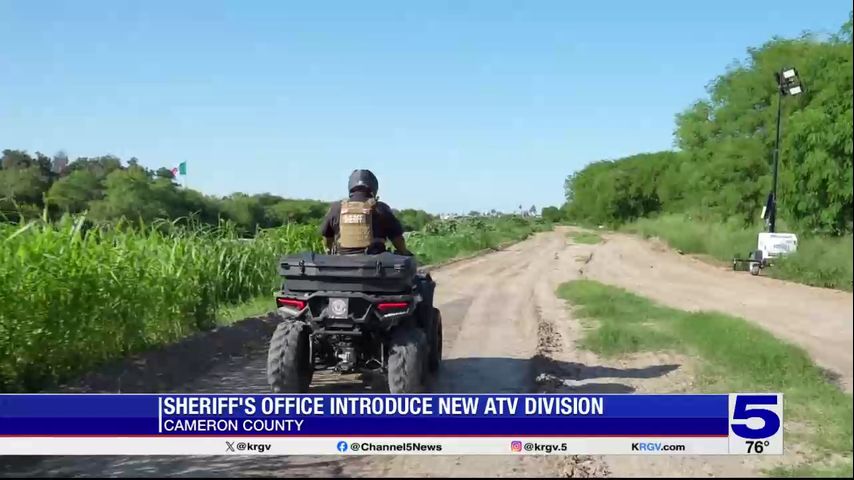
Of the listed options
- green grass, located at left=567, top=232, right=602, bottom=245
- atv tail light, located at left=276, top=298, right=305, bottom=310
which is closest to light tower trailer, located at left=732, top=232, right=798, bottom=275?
green grass, located at left=567, top=232, right=602, bottom=245

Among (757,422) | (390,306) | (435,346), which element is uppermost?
(390,306)

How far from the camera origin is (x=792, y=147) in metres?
3.57

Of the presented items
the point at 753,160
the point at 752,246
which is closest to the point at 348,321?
the point at 752,246

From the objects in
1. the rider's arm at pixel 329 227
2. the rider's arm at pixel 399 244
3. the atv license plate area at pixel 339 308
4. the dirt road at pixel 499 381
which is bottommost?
the dirt road at pixel 499 381

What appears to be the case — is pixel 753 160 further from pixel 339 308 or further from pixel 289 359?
pixel 289 359

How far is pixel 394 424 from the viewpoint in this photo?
3309 millimetres

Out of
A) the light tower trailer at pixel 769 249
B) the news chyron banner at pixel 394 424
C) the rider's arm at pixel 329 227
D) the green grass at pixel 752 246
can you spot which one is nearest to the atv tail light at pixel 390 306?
the rider's arm at pixel 329 227

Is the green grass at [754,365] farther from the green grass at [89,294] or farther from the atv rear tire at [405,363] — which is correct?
the green grass at [89,294]

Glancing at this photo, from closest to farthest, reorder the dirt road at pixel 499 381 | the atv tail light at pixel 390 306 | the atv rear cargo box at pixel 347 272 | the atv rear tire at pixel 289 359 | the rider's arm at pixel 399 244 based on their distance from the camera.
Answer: the dirt road at pixel 499 381
the atv rear cargo box at pixel 347 272
the atv tail light at pixel 390 306
the atv rear tire at pixel 289 359
the rider's arm at pixel 399 244

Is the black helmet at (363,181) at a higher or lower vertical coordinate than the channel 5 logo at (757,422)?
higher

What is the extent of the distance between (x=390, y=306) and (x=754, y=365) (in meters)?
2.31

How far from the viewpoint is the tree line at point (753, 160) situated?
2.59m

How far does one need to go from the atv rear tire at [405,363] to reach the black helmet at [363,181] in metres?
1.08

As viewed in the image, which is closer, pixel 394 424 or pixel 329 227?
pixel 394 424
